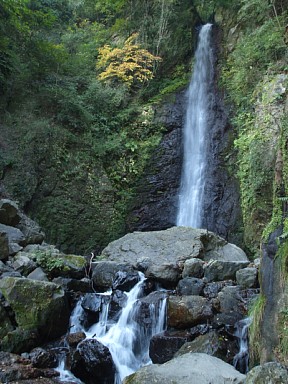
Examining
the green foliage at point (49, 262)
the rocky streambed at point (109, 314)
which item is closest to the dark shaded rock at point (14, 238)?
the rocky streambed at point (109, 314)

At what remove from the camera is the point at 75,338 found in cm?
596

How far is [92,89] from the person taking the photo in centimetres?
1402

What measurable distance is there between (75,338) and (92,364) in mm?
746

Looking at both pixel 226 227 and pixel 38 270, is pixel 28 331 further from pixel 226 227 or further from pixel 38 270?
pixel 226 227

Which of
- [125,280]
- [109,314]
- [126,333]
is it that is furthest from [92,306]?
[125,280]

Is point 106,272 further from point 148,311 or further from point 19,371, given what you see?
point 19,371

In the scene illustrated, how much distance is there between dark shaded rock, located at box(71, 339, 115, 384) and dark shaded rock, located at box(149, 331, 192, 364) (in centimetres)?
69

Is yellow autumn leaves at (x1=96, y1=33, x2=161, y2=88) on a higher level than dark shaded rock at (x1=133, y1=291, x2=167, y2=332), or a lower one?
higher

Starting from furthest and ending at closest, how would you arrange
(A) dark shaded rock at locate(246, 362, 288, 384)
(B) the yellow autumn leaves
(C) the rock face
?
(B) the yellow autumn leaves, (C) the rock face, (A) dark shaded rock at locate(246, 362, 288, 384)

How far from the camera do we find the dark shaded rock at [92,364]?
5.29 meters

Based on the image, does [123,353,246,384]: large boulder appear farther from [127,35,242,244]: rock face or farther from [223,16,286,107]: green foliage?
[223,16,286,107]: green foliage

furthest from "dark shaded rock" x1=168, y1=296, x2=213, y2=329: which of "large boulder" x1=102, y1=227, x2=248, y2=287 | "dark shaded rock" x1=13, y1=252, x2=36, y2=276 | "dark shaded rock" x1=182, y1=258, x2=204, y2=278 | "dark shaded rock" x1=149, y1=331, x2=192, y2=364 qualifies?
"dark shaded rock" x1=13, y1=252, x2=36, y2=276

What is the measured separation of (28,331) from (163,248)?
445cm

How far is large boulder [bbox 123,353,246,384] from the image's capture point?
376cm
